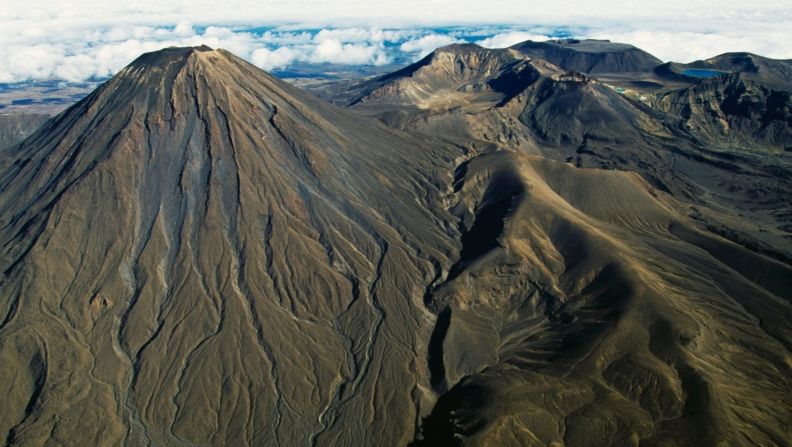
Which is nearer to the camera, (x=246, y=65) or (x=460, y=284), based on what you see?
(x=460, y=284)

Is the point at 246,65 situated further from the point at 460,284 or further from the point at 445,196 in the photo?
the point at 460,284

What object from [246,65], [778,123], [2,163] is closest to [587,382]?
[246,65]

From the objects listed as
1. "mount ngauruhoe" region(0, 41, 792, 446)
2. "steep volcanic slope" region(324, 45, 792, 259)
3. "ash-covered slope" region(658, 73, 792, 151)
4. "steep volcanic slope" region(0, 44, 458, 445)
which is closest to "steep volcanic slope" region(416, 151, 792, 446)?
"mount ngauruhoe" region(0, 41, 792, 446)

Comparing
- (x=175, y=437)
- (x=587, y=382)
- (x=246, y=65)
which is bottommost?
(x=175, y=437)

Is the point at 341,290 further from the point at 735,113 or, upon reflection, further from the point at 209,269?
the point at 735,113

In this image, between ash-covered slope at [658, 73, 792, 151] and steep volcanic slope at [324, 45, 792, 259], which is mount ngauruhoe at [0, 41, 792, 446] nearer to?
steep volcanic slope at [324, 45, 792, 259]

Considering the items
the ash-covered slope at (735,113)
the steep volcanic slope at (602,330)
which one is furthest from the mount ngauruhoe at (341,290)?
the ash-covered slope at (735,113)

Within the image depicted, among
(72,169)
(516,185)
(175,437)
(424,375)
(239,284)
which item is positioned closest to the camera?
(175,437)

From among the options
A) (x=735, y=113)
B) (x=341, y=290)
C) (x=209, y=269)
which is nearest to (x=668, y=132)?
(x=735, y=113)
